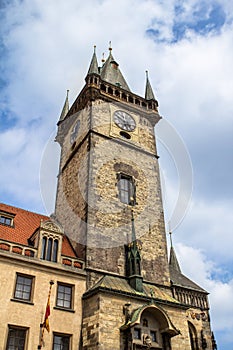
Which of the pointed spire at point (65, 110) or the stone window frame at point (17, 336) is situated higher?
the pointed spire at point (65, 110)

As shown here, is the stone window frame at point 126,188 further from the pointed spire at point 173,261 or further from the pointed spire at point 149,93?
the pointed spire at point 149,93

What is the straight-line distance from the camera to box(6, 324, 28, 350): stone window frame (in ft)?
52.1

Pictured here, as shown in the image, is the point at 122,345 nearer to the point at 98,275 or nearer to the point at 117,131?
the point at 98,275

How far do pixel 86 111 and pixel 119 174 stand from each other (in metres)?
5.98

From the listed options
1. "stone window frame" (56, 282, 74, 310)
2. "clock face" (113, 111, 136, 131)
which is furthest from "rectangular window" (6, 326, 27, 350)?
"clock face" (113, 111, 136, 131)

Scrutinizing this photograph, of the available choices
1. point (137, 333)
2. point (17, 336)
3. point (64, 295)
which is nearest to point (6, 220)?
point (64, 295)

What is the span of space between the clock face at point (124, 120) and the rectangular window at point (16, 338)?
625 inches

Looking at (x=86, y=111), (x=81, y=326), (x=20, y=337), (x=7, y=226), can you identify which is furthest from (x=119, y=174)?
(x=20, y=337)

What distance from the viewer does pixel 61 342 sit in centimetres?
1703

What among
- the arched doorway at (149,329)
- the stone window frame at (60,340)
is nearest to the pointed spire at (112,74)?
the arched doorway at (149,329)

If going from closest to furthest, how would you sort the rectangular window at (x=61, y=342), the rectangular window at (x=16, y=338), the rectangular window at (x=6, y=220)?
the rectangular window at (x=16, y=338)
the rectangular window at (x=61, y=342)
the rectangular window at (x=6, y=220)

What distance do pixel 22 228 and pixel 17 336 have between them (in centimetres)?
648

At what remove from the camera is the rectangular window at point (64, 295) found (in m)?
18.0

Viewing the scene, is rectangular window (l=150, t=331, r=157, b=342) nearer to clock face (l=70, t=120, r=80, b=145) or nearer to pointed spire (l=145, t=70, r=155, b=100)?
clock face (l=70, t=120, r=80, b=145)
